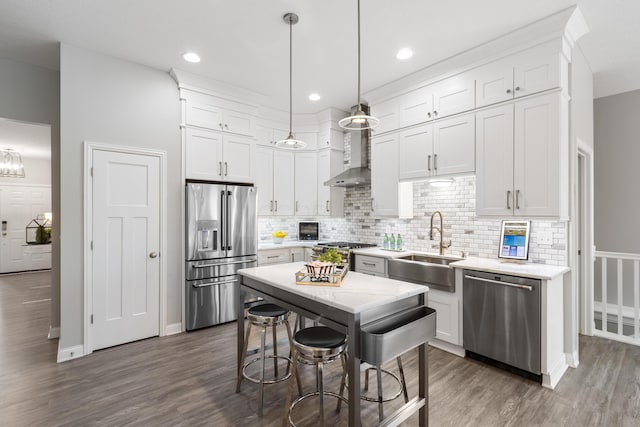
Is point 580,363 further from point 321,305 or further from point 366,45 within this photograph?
point 366,45

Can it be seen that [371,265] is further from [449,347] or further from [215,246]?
[215,246]

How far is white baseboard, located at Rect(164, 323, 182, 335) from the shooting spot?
12.2 feet

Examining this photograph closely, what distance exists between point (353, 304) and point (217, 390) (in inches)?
64.0

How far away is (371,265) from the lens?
3.97 metres

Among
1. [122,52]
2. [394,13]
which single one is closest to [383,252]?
[394,13]

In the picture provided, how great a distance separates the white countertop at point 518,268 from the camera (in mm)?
2594

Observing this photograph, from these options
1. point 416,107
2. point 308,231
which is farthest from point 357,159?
point 308,231

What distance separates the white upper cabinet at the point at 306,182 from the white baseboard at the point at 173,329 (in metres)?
2.47

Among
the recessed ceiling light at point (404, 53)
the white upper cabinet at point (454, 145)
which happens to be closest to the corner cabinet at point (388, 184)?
the white upper cabinet at point (454, 145)

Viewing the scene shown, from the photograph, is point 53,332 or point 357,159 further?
point 357,159

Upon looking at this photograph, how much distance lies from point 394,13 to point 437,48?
0.80 m

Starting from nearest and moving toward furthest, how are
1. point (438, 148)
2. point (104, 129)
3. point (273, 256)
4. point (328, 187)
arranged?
point (104, 129), point (438, 148), point (273, 256), point (328, 187)

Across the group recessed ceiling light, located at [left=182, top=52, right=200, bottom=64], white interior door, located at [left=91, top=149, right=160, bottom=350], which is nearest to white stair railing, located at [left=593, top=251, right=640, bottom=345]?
recessed ceiling light, located at [left=182, top=52, right=200, bottom=64]

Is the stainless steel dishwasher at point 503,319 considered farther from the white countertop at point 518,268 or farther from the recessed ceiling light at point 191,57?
the recessed ceiling light at point 191,57
